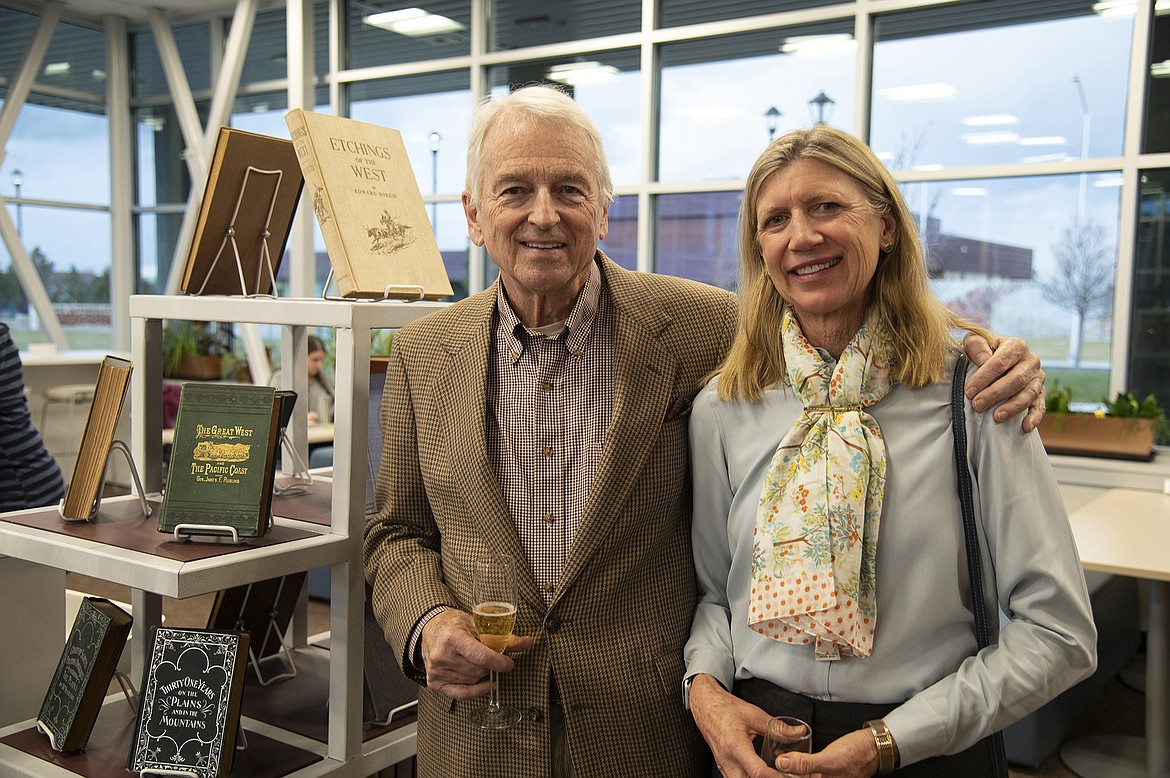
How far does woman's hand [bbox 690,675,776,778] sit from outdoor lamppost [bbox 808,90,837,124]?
205 inches

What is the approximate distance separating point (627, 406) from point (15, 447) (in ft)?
7.04

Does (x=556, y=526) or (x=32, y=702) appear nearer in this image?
(x=556, y=526)

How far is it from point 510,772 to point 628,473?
545 millimetres

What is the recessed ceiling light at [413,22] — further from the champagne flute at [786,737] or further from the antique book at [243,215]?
the champagne flute at [786,737]

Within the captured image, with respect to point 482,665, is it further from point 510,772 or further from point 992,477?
point 992,477

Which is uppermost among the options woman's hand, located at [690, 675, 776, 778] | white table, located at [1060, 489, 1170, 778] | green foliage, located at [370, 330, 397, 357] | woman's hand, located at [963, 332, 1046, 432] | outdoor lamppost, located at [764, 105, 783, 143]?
outdoor lamppost, located at [764, 105, 783, 143]

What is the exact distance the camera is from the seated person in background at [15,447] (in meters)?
2.90

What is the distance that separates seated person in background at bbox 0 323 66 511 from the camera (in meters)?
2.90

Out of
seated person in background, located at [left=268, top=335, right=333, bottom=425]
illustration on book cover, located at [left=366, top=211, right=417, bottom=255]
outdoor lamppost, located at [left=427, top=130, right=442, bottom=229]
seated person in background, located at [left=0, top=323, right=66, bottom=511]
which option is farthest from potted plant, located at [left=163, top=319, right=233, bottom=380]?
illustration on book cover, located at [left=366, top=211, right=417, bottom=255]

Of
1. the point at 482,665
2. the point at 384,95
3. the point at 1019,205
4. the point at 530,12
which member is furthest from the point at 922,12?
the point at 482,665

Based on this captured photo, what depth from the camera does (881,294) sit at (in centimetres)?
153

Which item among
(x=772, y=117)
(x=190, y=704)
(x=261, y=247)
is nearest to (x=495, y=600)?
(x=190, y=704)

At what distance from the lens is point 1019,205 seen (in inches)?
216

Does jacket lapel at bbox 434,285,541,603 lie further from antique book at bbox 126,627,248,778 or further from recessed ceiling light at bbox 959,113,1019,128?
recessed ceiling light at bbox 959,113,1019,128
